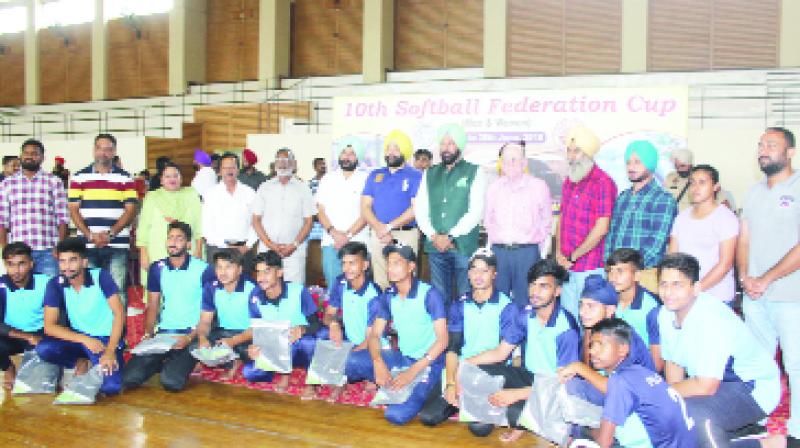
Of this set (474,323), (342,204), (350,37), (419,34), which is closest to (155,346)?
(342,204)

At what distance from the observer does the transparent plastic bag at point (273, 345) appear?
14.6ft

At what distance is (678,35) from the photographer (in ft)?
39.2

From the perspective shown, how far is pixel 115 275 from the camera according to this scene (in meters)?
5.50

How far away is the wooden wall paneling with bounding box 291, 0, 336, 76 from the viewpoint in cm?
1520

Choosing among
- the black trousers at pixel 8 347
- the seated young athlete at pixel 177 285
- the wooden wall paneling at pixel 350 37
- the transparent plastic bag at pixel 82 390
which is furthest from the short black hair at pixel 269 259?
the wooden wall paneling at pixel 350 37

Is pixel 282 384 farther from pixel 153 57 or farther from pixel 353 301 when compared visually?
pixel 153 57

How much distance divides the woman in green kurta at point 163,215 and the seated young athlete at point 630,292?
358cm

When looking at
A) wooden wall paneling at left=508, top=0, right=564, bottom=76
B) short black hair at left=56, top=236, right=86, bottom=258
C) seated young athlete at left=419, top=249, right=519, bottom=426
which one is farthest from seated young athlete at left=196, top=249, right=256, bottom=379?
wooden wall paneling at left=508, top=0, right=564, bottom=76

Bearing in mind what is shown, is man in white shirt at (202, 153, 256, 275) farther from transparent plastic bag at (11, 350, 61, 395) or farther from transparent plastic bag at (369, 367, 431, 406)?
transparent plastic bag at (369, 367, 431, 406)

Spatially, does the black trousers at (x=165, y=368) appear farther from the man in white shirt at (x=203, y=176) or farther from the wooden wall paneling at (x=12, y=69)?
the wooden wall paneling at (x=12, y=69)

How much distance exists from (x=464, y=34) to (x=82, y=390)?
11336 millimetres

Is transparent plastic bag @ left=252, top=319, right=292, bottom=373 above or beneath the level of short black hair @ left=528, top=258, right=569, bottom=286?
beneath

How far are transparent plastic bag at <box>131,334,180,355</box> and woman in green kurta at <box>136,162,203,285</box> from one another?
1243 millimetres

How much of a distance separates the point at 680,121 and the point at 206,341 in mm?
5023
